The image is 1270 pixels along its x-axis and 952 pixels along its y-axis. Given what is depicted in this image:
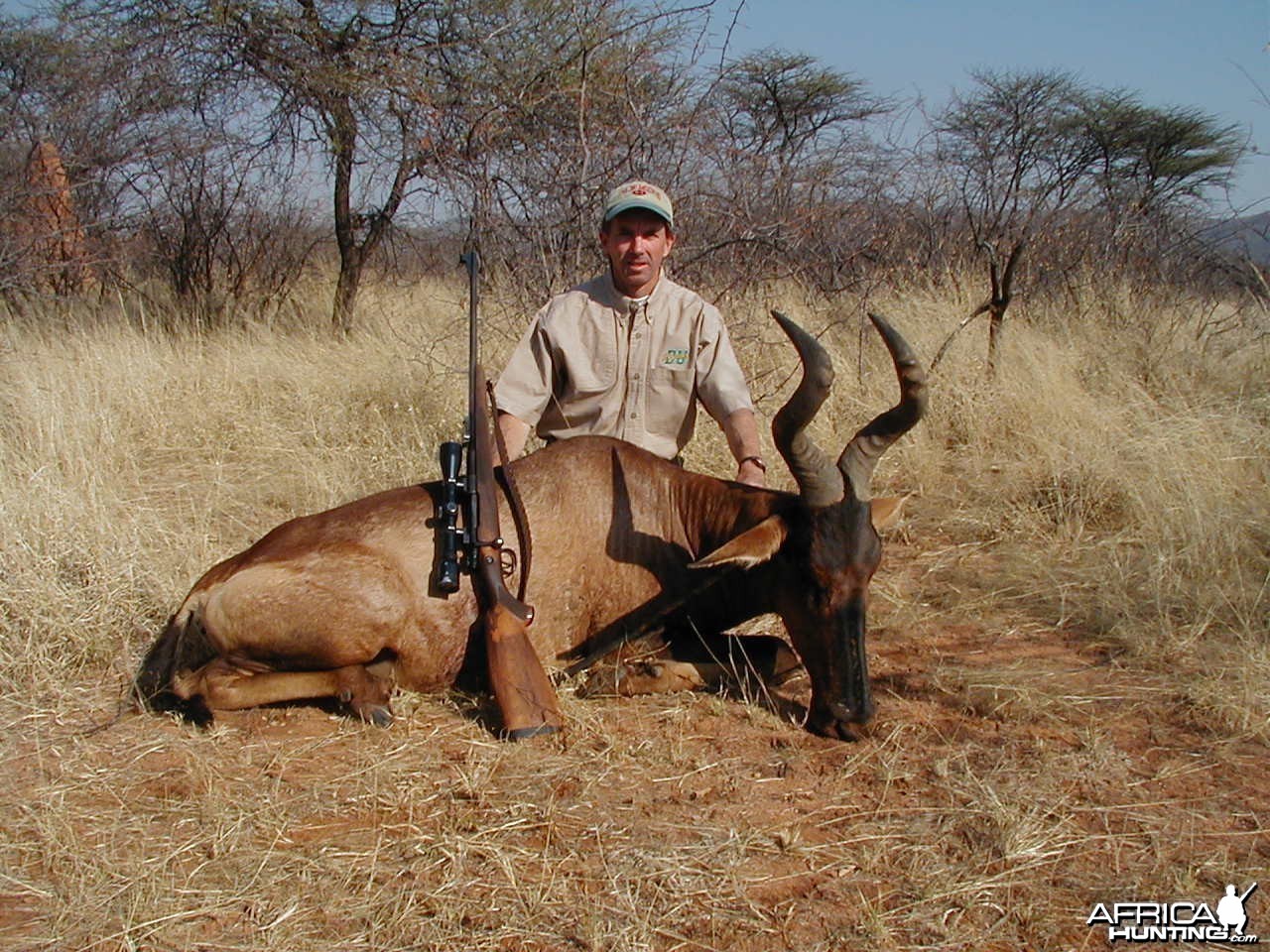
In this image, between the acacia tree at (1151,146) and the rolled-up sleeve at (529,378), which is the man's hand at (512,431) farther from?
the acacia tree at (1151,146)

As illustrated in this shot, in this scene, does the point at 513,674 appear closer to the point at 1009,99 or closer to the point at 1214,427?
the point at 1214,427

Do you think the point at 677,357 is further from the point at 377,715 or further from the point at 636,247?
the point at 377,715

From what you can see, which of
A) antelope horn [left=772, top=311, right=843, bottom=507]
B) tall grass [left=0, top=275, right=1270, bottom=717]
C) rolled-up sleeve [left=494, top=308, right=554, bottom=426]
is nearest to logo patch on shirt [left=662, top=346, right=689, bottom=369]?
rolled-up sleeve [left=494, top=308, right=554, bottom=426]

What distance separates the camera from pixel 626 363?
5078 millimetres

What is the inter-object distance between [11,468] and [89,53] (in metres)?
6.58

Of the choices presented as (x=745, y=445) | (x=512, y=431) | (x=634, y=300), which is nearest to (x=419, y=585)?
(x=512, y=431)

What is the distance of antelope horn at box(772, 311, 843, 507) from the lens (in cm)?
372

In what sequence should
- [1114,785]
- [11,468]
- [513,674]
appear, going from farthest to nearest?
[11,468] < [513,674] < [1114,785]

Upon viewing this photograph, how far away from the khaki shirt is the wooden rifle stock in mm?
979

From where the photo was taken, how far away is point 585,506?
172 inches

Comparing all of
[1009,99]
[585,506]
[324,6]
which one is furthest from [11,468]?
[1009,99]

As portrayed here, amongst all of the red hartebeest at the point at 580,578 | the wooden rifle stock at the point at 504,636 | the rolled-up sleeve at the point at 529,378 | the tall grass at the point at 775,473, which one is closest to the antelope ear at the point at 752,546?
the red hartebeest at the point at 580,578

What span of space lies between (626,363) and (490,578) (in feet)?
4.81

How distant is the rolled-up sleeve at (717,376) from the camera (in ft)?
16.5
